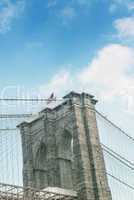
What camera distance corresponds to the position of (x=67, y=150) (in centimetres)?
4159

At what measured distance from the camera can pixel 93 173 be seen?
3822cm

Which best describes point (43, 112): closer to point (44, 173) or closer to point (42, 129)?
point (42, 129)

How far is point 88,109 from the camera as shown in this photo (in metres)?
40.8

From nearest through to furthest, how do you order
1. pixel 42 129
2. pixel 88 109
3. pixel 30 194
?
pixel 30 194
pixel 88 109
pixel 42 129

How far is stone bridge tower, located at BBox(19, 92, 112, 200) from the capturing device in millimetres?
37969

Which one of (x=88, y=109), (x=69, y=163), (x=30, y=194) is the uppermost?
(x=88, y=109)

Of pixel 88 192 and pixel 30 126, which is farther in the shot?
pixel 30 126

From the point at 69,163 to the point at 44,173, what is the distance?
2.86 meters

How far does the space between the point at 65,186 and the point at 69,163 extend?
6.92 feet

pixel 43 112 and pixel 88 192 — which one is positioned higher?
pixel 43 112

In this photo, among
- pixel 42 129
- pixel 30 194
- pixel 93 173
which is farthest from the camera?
pixel 42 129

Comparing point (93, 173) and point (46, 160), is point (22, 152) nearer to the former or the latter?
point (46, 160)

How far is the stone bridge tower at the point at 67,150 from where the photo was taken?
37969 millimetres

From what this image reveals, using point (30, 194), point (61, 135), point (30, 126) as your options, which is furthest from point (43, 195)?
point (30, 126)
